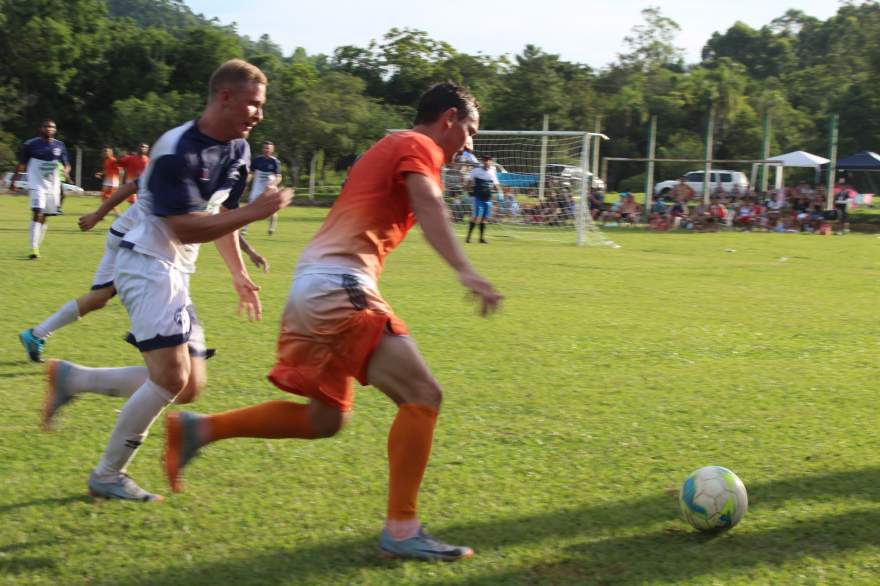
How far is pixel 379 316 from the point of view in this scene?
376cm

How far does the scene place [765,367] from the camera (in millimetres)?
7660

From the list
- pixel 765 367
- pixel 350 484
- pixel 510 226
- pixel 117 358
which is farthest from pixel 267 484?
pixel 510 226

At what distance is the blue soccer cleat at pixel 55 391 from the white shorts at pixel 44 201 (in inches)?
409

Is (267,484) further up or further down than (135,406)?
further down

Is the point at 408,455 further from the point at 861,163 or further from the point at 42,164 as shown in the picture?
the point at 861,163

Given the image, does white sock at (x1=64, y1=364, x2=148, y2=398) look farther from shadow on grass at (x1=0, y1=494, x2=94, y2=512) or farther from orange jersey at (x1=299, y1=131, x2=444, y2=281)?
orange jersey at (x1=299, y1=131, x2=444, y2=281)

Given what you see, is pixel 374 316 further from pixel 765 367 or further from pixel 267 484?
pixel 765 367

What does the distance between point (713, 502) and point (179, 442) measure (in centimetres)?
215

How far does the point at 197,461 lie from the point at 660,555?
7.56 ft

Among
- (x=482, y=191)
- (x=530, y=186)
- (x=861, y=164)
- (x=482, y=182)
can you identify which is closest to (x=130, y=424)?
(x=482, y=191)

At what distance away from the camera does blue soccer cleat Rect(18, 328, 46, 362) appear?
703cm

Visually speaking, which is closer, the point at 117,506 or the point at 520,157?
the point at 117,506

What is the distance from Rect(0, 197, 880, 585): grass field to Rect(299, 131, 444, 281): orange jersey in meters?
1.10

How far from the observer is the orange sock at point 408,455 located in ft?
12.3
